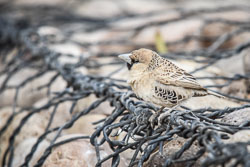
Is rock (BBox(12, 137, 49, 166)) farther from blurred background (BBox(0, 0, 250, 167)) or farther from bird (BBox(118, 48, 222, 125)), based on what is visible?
bird (BBox(118, 48, 222, 125))

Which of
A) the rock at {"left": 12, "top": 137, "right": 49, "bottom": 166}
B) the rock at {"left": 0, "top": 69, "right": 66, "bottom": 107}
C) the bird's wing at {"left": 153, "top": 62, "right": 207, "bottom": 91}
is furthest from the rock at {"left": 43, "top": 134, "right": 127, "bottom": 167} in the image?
the rock at {"left": 0, "top": 69, "right": 66, "bottom": 107}

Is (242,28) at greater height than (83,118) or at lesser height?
greater

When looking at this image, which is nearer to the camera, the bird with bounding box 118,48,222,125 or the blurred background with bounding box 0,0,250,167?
the bird with bounding box 118,48,222,125

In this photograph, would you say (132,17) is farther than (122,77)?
Yes

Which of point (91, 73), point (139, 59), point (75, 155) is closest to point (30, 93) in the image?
point (91, 73)

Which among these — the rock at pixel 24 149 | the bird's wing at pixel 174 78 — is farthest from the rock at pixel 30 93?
the bird's wing at pixel 174 78

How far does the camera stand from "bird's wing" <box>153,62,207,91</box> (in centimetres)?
236

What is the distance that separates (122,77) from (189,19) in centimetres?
233

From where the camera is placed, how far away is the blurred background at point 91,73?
2.48 meters

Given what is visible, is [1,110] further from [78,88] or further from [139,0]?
[139,0]

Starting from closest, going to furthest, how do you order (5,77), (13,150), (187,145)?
(187,145)
(13,150)
(5,77)

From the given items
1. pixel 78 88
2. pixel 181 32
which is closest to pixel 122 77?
pixel 78 88

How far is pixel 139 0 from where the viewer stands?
8.35 m

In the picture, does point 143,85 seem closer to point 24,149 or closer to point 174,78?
point 174,78
